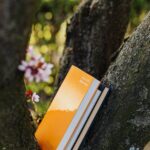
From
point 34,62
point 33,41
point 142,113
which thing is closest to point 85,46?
point 142,113

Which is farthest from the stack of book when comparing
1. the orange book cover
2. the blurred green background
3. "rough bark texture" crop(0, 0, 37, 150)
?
the blurred green background

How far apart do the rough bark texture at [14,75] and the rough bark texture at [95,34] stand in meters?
0.79

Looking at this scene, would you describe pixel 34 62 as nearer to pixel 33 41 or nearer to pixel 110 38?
pixel 110 38

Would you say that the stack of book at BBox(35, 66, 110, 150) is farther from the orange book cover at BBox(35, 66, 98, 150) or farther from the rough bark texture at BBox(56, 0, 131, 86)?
the rough bark texture at BBox(56, 0, 131, 86)

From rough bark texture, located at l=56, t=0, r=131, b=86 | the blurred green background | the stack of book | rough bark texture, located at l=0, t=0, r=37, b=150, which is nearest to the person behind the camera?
A: rough bark texture, located at l=0, t=0, r=37, b=150

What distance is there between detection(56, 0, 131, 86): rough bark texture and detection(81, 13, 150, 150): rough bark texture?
0.54m

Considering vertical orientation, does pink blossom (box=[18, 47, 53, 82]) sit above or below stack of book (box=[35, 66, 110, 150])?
above

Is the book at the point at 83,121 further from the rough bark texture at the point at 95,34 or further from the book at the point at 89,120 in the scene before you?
→ the rough bark texture at the point at 95,34

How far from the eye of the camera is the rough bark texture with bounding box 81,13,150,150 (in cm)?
197

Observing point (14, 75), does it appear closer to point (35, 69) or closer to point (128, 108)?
point (35, 69)

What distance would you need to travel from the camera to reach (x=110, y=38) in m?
2.63

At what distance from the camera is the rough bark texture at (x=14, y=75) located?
4.99 ft

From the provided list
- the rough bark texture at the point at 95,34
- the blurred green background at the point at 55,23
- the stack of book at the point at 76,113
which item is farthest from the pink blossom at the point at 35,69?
the blurred green background at the point at 55,23

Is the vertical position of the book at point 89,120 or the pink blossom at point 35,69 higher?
the pink blossom at point 35,69
